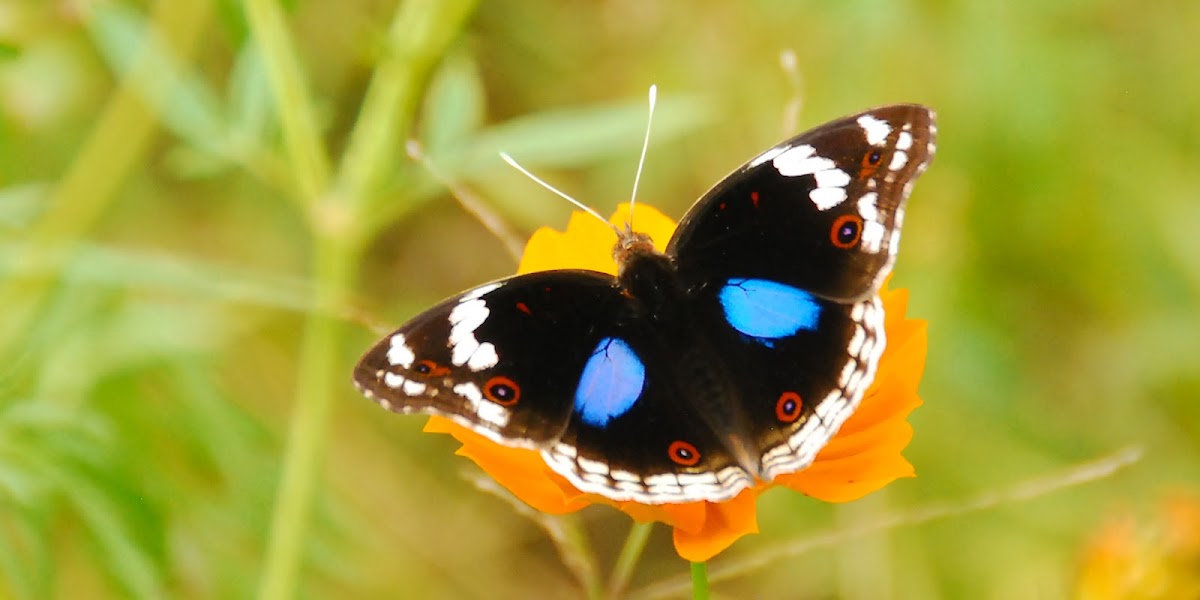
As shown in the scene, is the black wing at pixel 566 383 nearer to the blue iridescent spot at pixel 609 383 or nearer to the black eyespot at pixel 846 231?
the blue iridescent spot at pixel 609 383

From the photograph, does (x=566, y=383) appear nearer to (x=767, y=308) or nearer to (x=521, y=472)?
(x=521, y=472)

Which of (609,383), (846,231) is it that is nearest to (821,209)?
(846,231)

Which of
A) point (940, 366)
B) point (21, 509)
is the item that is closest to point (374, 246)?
point (940, 366)

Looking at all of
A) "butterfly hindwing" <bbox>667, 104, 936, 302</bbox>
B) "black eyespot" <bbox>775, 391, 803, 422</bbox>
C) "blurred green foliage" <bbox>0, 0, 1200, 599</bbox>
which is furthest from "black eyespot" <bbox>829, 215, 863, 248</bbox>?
"blurred green foliage" <bbox>0, 0, 1200, 599</bbox>

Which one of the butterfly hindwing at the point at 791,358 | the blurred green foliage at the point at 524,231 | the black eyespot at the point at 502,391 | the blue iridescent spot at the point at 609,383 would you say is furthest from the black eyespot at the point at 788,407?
the blurred green foliage at the point at 524,231

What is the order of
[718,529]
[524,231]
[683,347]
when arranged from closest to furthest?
[718,529] → [683,347] → [524,231]

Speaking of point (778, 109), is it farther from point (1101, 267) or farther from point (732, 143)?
point (1101, 267)
